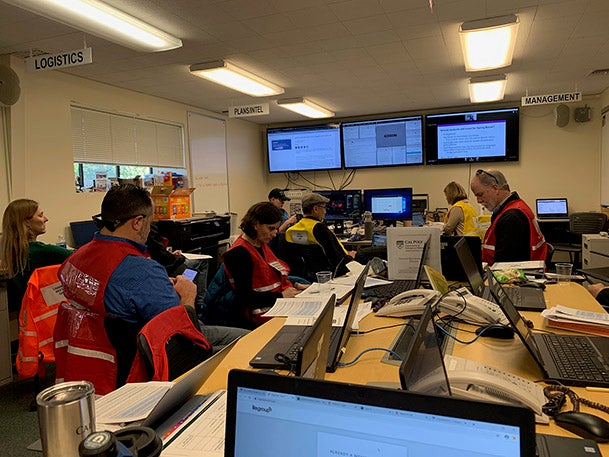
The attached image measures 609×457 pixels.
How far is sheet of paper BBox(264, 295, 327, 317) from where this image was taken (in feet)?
7.06

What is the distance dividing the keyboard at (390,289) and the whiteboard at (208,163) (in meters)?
4.30

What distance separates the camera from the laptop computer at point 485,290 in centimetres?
211

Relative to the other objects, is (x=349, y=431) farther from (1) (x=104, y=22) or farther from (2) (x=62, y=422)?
(1) (x=104, y=22)

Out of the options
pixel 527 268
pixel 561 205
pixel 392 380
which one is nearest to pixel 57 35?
pixel 392 380

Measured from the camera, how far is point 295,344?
5.68 feet

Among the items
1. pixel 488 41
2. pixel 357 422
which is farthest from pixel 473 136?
pixel 357 422

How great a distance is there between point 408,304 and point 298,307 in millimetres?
550

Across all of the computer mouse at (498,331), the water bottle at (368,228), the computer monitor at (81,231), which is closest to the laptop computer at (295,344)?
the computer mouse at (498,331)

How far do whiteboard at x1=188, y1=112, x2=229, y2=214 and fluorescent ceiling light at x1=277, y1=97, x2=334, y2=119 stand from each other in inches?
49.6

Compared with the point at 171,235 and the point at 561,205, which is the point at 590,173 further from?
the point at 171,235

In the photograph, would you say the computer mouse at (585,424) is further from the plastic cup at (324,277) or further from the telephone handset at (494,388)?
the plastic cup at (324,277)

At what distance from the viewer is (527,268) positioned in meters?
2.89

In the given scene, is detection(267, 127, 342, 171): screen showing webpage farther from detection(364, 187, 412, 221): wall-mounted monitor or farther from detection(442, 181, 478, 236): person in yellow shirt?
detection(442, 181, 478, 236): person in yellow shirt

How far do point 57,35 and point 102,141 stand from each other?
5.31 ft
